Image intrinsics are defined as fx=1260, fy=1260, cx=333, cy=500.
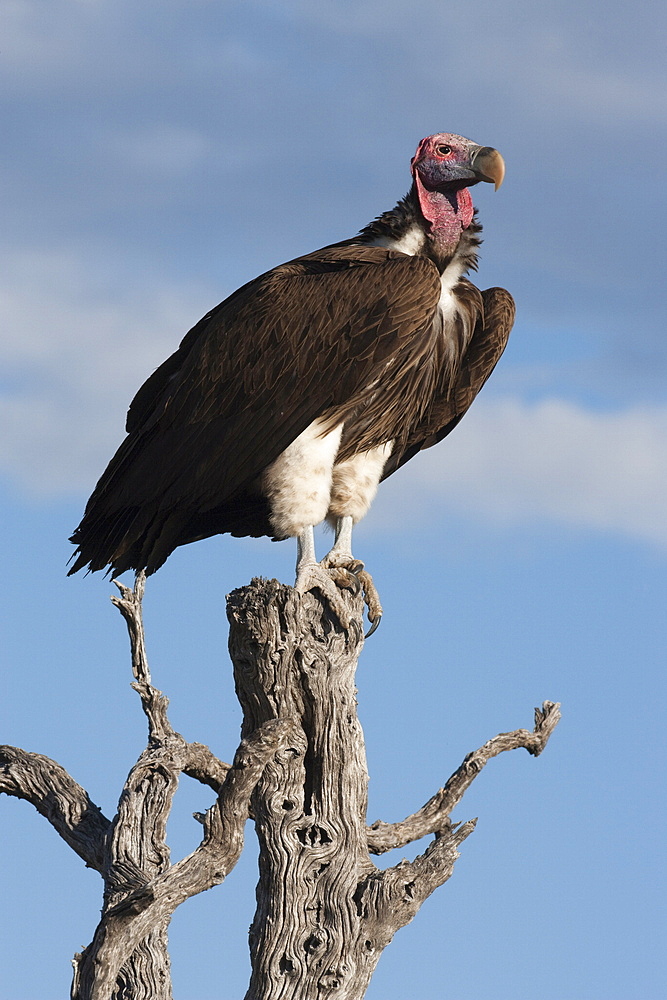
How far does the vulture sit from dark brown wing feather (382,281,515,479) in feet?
0.04

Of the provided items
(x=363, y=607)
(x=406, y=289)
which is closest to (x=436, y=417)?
(x=406, y=289)

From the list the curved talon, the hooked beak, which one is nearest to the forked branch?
the curved talon

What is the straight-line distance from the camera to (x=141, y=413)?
26.1 ft

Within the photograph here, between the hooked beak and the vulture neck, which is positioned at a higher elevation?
the hooked beak

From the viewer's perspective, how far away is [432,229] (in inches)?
307

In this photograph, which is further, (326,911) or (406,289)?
(406,289)

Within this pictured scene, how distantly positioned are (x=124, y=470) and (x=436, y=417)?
209cm

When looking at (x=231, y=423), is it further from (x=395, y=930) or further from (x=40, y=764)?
(x=395, y=930)

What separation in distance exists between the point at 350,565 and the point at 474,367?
1726mm

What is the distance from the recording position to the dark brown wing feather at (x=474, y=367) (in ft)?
26.7

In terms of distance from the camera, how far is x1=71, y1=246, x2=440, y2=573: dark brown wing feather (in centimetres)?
708

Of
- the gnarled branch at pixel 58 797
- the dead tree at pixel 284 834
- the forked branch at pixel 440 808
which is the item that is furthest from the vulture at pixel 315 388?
the gnarled branch at pixel 58 797

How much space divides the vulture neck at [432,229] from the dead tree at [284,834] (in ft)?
7.88

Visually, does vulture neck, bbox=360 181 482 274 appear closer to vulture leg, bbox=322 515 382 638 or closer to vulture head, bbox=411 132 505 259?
vulture head, bbox=411 132 505 259
